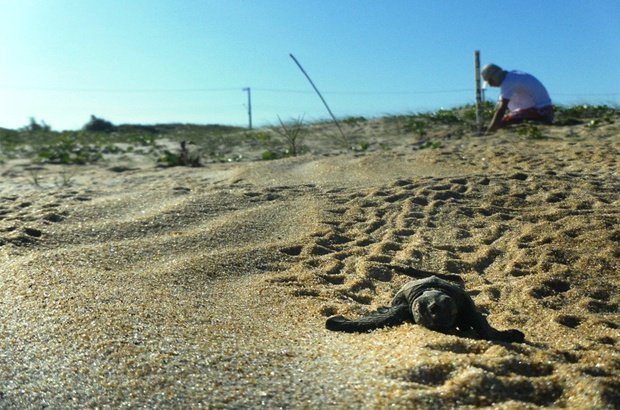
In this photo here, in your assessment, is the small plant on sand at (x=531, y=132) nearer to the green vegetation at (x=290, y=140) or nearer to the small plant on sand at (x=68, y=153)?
the green vegetation at (x=290, y=140)

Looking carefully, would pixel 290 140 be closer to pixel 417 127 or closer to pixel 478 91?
pixel 417 127

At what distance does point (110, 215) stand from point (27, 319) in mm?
2159

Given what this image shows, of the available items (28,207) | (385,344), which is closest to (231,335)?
(385,344)

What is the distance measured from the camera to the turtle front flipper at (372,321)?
8.60ft

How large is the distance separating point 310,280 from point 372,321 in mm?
824

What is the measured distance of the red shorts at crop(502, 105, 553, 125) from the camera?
8.32m

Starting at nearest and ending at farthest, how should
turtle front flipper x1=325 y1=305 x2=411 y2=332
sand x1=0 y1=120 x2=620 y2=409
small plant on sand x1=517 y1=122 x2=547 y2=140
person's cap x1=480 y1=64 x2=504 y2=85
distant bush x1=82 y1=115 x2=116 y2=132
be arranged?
sand x1=0 y1=120 x2=620 y2=409 → turtle front flipper x1=325 y1=305 x2=411 y2=332 → small plant on sand x1=517 y1=122 x2=547 y2=140 → person's cap x1=480 y1=64 x2=504 y2=85 → distant bush x1=82 y1=115 x2=116 y2=132

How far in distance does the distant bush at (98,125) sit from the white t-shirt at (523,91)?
9999 mm

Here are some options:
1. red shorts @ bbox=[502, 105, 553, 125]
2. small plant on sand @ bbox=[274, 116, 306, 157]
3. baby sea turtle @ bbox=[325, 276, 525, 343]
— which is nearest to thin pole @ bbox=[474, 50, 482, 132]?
red shorts @ bbox=[502, 105, 553, 125]

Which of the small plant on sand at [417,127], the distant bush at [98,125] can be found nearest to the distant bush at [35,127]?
the distant bush at [98,125]

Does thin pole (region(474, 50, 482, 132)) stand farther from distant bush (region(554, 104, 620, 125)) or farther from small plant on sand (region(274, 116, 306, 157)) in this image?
small plant on sand (region(274, 116, 306, 157))

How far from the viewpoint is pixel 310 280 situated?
3.43 metres

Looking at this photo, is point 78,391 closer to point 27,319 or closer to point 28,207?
point 27,319

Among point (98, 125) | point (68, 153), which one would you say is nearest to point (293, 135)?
point (68, 153)
